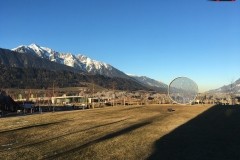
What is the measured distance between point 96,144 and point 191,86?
40.3 meters

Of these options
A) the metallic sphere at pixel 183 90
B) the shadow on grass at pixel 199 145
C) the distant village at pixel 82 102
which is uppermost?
the metallic sphere at pixel 183 90

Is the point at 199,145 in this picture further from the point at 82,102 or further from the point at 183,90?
the point at 82,102

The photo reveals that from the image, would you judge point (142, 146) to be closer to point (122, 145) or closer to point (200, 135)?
point (122, 145)

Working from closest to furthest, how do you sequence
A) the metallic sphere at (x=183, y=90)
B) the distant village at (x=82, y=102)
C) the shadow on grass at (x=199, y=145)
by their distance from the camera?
the shadow on grass at (x=199, y=145)
the metallic sphere at (x=183, y=90)
the distant village at (x=82, y=102)

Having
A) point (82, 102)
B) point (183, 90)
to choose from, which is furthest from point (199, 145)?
point (82, 102)

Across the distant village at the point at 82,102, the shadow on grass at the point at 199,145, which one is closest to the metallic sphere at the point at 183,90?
the distant village at the point at 82,102

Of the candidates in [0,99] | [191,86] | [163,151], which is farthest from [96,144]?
[0,99]

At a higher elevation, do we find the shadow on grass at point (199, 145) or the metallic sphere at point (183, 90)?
the metallic sphere at point (183, 90)

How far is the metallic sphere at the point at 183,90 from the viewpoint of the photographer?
50.5 meters

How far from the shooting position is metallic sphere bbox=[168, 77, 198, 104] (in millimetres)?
50500

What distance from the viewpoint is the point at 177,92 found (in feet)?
177

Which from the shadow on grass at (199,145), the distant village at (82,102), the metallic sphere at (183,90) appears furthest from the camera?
the distant village at (82,102)

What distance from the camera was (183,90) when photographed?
171 feet

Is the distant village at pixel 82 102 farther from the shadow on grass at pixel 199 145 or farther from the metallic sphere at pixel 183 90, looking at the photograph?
the shadow on grass at pixel 199 145
